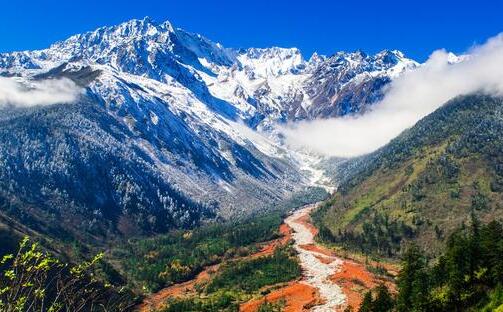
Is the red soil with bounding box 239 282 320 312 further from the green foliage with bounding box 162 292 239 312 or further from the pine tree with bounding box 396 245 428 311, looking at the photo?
the pine tree with bounding box 396 245 428 311

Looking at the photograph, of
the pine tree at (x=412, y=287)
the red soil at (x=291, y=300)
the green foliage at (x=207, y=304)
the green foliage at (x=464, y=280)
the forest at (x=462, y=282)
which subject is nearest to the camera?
the pine tree at (x=412, y=287)

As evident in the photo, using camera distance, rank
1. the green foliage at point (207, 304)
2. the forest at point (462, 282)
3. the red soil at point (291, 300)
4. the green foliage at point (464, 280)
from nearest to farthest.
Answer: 1. the green foliage at point (464, 280)
2. the forest at point (462, 282)
3. the red soil at point (291, 300)
4. the green foliage at point (207, 304)

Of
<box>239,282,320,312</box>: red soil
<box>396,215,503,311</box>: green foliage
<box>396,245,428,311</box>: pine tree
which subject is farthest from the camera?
<box>239,282,320,312</box>: red soil

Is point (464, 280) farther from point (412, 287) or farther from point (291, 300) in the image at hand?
point (291, 300)

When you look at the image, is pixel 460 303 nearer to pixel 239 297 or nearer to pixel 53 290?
pixel 239 297

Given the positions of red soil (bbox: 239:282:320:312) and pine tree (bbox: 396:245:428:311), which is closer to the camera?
pine tree (bbox: 396:245:428:311)

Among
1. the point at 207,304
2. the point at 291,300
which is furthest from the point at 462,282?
the point at 207,304

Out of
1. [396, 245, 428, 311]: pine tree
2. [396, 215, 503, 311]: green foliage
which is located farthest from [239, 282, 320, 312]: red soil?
[396, 215, 503, 311]: green foliage

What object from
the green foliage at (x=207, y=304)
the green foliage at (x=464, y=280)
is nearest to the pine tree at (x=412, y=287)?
the green foliage at (x=464, y=280)

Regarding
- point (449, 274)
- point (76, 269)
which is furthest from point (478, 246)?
point (76, 269)

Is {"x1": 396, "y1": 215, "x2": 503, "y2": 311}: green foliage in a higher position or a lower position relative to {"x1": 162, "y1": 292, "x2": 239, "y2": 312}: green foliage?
higher

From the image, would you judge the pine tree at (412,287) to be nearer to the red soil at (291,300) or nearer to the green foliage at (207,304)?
the red soil at (291,300)

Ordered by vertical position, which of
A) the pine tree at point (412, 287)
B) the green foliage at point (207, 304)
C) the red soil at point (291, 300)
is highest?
the pine tree at point (412, 287)
